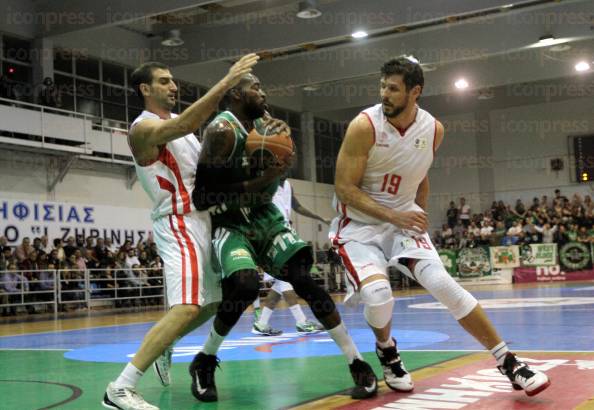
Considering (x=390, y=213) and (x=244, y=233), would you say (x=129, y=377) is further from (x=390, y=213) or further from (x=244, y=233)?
(x=390, y=213)

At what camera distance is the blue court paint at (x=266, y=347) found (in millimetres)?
6066

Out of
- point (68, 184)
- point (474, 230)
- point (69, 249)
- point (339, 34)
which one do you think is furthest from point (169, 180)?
point (474, 230)

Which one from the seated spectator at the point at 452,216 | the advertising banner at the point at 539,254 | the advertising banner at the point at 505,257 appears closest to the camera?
the advertising banner at the point at 539,254

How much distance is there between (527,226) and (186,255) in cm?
2098

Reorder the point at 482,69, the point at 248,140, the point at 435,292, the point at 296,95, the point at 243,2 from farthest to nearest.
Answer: the point at 296,95 < the point at 482,69 < the point at 243,2 < the point at 248,140 < the point at 435,292

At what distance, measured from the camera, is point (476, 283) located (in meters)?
22.0

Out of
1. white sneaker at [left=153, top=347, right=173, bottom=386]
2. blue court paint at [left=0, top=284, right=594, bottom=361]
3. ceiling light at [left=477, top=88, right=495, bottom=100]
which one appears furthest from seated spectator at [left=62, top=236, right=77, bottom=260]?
ceiling light at [left=477, top=88, right=495, bottom=100]

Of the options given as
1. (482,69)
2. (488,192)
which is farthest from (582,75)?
(488,192)

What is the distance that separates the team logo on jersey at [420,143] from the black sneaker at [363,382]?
1.28m

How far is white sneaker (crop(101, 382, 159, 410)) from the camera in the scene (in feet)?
12.1

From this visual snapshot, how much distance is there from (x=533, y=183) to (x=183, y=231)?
27.4 meters

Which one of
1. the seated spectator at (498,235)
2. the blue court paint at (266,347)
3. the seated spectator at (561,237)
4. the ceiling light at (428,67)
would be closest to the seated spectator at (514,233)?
the seated spectator at (498,235)

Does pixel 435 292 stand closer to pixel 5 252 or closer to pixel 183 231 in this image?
pixel 183 231

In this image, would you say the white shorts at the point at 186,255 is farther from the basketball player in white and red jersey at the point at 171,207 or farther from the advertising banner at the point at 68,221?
the advertising banner at the point at 68,221
